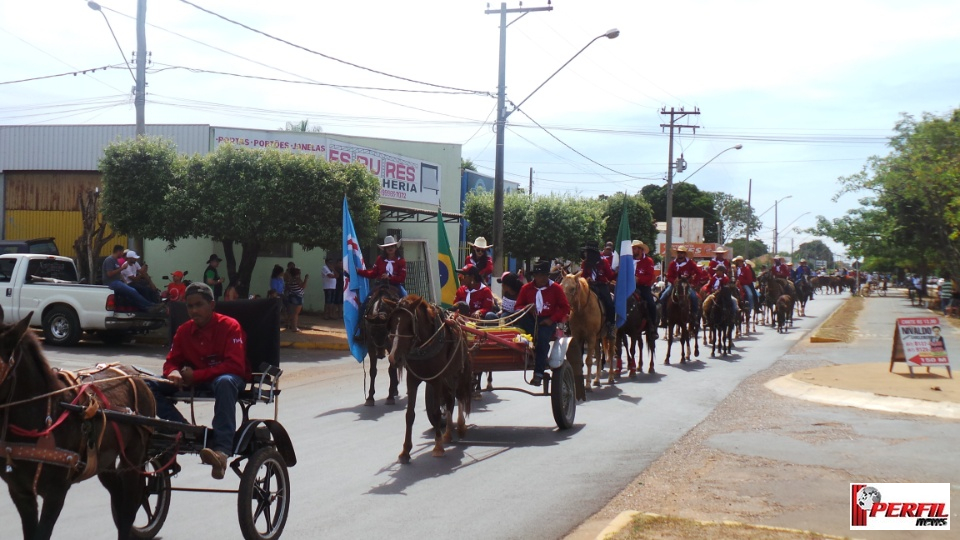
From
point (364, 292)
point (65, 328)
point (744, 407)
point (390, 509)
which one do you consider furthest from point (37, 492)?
point (65, 328)

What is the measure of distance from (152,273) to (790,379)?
2085cm

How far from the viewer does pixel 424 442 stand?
10.5 m

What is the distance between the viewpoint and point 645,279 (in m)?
17.1

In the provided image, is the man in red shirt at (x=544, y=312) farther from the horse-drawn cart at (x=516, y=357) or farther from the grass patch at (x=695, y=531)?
the grass patch at (x=695, y=531)

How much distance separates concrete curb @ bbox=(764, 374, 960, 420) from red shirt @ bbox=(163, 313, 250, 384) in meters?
9.56

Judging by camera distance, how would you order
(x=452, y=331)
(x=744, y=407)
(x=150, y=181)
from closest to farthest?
(x=452, y=331), (x=744, y=407), (x=150, y=181)

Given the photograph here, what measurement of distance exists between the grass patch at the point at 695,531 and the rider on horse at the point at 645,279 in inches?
414

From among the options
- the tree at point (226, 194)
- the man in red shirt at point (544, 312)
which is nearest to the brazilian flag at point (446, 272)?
the man in red shirt at point (544, 312)

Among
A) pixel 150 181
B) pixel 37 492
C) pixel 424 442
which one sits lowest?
pixel 424 442

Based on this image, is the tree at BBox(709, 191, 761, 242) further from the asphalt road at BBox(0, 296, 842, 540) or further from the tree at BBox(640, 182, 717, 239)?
the asphalt road at BBox(0, 296, 842, 540)

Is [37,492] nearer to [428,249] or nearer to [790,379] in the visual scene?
[790,379]

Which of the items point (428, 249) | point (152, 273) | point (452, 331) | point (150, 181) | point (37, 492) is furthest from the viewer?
point (428, 249)

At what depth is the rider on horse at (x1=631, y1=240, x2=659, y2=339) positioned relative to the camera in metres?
17.1

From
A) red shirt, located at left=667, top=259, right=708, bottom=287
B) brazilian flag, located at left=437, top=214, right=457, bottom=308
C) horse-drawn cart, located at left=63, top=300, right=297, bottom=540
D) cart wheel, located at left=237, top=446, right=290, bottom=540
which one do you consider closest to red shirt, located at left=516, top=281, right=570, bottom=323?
brazilian flag, located at left=437, top=214, right=457, bottom=308
